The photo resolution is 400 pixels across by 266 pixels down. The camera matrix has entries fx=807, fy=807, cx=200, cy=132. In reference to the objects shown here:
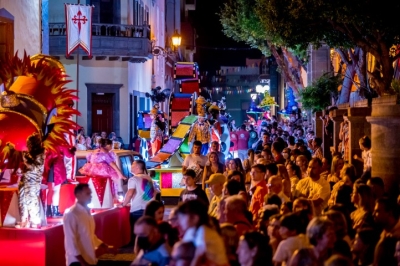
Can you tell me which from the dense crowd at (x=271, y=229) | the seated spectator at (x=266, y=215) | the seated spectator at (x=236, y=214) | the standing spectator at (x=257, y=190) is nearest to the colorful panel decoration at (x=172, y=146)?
the dense crowd at (x=271, y=229)

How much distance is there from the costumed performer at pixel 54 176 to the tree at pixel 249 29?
11.0m

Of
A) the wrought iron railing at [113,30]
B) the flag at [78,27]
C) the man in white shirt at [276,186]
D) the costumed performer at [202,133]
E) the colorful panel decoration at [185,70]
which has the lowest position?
the man in white shirt at [276,186]

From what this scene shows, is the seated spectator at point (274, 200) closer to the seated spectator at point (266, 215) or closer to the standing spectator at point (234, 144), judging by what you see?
the seated spectator at point (266, 215)

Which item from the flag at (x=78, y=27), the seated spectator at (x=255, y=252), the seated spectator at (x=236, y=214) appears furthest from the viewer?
the flag at (x=78, y=27)

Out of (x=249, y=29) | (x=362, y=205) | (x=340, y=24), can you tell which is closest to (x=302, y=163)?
(x=362, y=205)

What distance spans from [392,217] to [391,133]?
4.98m

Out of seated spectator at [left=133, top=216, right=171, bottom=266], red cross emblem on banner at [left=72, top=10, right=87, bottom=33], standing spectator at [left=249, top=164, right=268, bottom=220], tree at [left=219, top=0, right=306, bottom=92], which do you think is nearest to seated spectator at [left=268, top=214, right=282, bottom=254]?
seated spectator at [left=133, top=216, right=171, bottom=266]

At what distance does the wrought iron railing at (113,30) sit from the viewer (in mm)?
32719

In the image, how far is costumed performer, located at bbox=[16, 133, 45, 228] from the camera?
11.3m

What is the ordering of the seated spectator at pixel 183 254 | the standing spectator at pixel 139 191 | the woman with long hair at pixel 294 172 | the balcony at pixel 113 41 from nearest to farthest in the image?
the seated spectator at pixel 183 254, the standing spectator at pixel 139 191, the woman with long hair at pixel 294 172, the balcony at pixel 113 41

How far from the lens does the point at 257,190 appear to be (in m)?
11.2

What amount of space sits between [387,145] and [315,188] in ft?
6.87

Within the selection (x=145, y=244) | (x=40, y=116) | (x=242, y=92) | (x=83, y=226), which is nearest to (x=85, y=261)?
(x=83, y=226)

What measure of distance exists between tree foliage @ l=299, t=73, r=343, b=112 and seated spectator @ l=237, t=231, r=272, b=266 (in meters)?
20.7
